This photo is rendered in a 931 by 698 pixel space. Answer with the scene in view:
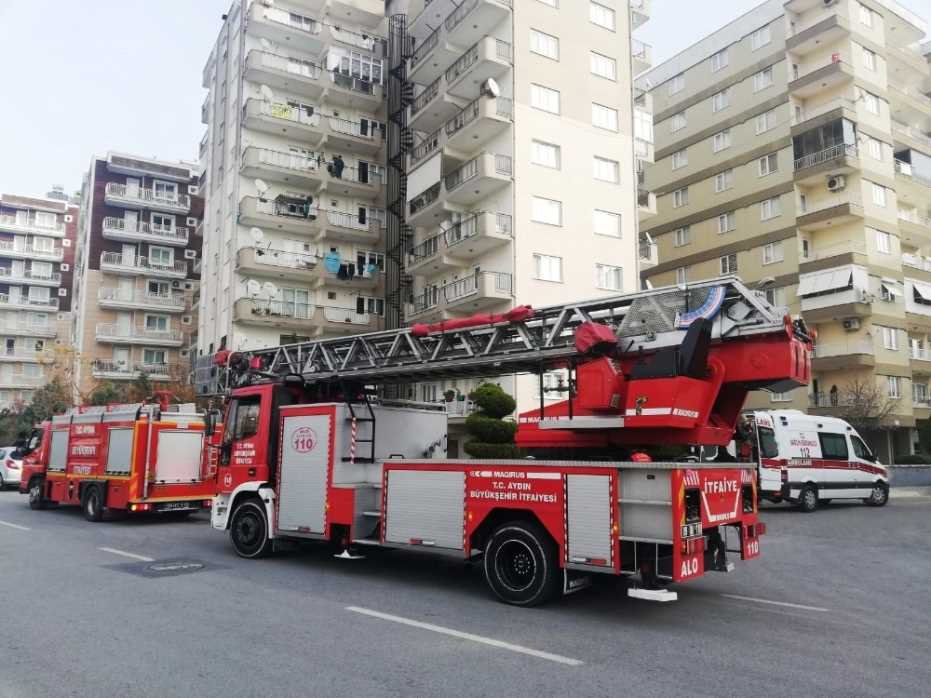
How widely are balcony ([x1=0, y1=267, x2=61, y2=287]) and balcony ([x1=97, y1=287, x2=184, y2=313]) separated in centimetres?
2357

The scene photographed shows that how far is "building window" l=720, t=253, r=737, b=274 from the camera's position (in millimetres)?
43031

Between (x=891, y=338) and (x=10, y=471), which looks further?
(x=891, y=338)

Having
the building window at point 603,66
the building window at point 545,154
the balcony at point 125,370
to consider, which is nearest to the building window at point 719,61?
the building window at point 603,66

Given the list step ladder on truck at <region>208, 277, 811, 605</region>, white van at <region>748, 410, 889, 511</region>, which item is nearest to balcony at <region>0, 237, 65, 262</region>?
white van at <region>748, 410, 889, 511</region>

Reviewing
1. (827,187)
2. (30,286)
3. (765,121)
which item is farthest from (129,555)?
(30,286)

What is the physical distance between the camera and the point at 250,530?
12.0 metres

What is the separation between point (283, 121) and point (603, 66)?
17.3 meters

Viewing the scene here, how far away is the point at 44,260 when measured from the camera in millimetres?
74000

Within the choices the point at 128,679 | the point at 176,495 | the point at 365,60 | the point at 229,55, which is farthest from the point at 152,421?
the point at 229,55

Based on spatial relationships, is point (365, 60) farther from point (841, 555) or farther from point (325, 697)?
point (325, 697)

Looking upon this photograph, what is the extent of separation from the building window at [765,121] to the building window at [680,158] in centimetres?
516

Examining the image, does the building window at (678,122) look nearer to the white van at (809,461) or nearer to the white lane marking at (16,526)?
the white van at (809,461)

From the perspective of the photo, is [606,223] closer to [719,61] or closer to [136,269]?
[719,61]

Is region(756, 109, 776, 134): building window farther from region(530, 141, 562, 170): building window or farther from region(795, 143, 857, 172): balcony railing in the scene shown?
region(530, 141, 562, 170): building window
